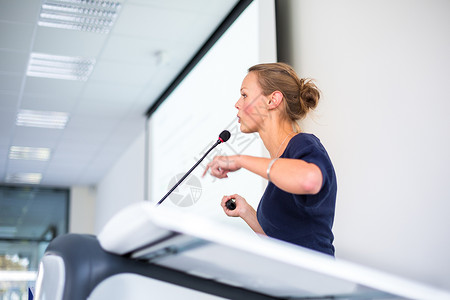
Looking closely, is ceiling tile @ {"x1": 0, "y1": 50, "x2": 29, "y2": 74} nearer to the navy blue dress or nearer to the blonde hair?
the blonde hair

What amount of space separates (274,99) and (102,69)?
3.32 metres

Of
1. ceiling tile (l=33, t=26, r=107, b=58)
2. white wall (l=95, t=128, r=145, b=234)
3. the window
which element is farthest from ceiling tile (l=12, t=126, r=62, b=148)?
the window

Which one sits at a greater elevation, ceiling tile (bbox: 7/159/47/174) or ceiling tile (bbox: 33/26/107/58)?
ceiling tile (bbox: 33/26/107/58)

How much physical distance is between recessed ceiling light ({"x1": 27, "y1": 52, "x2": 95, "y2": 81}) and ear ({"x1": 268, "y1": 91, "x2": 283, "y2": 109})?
3.19 m

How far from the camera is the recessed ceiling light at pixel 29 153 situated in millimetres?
6204

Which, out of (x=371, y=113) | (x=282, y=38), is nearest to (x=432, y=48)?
(x=371, y=113)

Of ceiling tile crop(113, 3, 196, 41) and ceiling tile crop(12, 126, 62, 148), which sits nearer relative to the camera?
ceiling tile crop(113, 3, 196, 41)

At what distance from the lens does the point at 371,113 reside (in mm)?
2184

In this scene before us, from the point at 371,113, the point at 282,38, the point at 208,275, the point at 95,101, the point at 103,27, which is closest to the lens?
the point at 208,275

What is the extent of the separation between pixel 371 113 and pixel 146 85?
110 inches

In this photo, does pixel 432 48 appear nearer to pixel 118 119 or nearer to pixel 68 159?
pixel 118 119

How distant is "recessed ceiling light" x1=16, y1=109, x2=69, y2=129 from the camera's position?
5.16 m

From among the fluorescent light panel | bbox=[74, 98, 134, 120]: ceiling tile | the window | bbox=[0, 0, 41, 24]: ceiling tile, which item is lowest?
the fluorescent light panel

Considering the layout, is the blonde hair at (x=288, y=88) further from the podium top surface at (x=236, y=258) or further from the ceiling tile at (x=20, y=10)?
the ceiling tile at (x=20, y=10)
